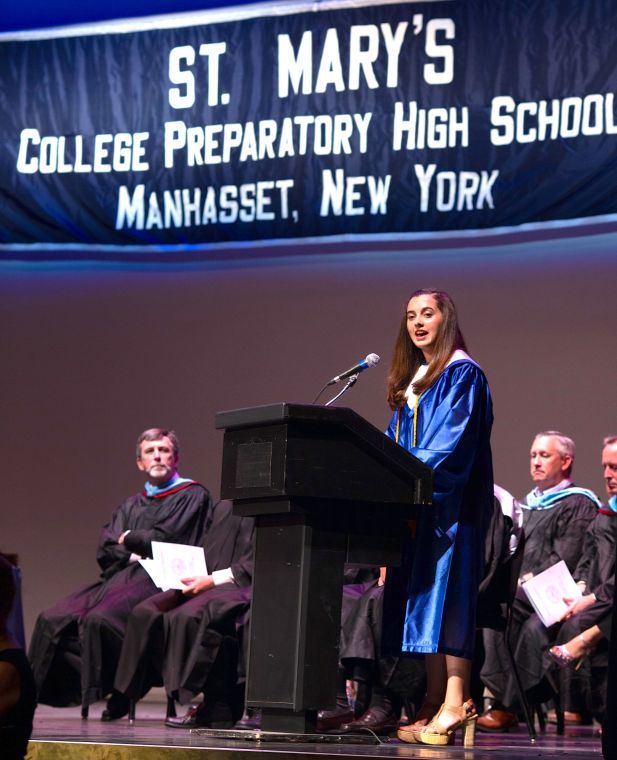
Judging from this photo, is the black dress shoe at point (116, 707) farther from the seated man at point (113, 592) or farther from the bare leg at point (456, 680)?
the bare leg at point (456, 680)

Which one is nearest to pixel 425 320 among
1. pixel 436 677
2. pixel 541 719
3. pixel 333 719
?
pixel 436 677

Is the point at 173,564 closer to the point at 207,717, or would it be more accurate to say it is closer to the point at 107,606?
the point at 107,606

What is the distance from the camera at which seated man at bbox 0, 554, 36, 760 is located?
3.13 m

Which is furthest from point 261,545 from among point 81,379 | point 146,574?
point 81,379

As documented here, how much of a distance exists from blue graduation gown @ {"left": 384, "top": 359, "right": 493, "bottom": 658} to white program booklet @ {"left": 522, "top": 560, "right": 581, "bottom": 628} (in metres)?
1.75

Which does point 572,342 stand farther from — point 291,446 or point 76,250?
point 291,446

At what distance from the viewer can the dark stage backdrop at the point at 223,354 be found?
24.5 feet

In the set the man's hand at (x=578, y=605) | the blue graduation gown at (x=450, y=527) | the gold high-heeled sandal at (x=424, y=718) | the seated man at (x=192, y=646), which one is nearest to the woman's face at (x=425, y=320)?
the blue graduation gown at (x=450, y=527)

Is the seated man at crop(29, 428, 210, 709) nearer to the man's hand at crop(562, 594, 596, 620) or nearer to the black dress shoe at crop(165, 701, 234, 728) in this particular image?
the black dress shoe at crop(165, 701, 234, 728)

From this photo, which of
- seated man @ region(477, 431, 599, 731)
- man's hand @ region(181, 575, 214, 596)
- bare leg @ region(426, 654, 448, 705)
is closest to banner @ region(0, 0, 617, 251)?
seated man @ region(477, 431, 599, 731)

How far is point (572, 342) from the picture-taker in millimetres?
7445

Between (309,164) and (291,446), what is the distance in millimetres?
4248

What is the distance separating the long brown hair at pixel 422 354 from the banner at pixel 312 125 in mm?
2961

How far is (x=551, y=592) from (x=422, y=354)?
1957 mm
